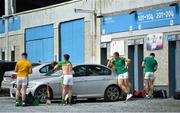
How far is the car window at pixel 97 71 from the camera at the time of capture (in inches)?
841

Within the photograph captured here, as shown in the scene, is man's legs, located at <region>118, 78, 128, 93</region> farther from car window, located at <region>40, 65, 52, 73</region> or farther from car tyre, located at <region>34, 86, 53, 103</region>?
car window, located at <region>40, 65, 52, 73</region>

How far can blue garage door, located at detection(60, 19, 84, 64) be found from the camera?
30.5 m

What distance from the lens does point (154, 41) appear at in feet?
80.2

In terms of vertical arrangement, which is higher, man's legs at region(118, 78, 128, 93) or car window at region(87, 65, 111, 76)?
car window at region(87, 65, 111, 76)

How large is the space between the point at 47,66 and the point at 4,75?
235 cm

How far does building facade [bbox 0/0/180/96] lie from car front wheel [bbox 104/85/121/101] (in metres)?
2.92

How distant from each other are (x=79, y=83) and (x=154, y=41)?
5040 millimetres

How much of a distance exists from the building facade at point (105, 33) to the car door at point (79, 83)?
166 inches

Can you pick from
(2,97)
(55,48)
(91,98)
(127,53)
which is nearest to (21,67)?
(91,98)

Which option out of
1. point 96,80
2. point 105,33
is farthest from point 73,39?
point 96,80

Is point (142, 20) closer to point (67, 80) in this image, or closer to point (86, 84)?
point (86, 84)

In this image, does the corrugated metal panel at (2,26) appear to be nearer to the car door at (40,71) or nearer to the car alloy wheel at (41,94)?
the car door at (40,71)

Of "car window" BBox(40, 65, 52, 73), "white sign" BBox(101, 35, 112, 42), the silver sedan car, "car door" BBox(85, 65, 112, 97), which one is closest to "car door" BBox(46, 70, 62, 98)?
the silver sedan car

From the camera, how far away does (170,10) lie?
23.6 meters
